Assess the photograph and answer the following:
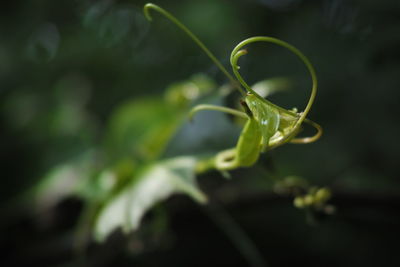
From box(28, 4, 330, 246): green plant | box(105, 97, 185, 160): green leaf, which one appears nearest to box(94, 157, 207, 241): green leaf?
box(28, 4, 330, 246): green plant

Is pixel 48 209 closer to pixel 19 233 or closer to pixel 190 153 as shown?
pixel 19 233

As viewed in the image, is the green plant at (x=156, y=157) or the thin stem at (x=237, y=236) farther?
the thin stem at (x=237, y=236)

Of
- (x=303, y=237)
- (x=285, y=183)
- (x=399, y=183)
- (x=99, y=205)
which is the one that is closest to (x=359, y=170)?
(x=399, y=183)

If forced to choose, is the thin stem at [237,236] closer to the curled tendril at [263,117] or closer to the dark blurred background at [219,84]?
the dark blurred background at [219,84]

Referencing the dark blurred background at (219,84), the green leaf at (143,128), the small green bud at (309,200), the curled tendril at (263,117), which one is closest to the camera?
the curled tendril at (263,117)

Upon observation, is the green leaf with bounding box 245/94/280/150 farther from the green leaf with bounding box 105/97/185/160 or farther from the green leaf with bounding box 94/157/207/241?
the green leaf with bounding box 105/97/185/160

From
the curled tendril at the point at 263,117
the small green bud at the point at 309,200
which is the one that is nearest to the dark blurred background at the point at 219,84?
the small green bud at the point at 309,200
